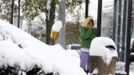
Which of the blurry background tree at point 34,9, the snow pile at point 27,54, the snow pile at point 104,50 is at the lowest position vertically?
the blurry background tree at point 34,9

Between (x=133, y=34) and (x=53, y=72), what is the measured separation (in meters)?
10.8

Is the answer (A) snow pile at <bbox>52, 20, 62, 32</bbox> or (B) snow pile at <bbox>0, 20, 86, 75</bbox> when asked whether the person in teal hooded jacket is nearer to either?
(A) snow pile at <bbox>52, 20, 62, 32</bbox>

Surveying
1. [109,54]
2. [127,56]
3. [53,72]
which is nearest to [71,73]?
[53,72]

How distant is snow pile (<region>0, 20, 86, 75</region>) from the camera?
342 cm

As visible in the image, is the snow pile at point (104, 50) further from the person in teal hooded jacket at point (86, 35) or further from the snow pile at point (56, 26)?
the person in teal hooded jacket at point (86, 35)

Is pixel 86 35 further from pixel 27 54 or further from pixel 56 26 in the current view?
pixel 27 54

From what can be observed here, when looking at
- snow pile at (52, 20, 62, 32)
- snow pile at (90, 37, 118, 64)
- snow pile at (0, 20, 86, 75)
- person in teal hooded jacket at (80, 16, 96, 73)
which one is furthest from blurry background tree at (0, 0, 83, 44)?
snow pile at (0, 20, 86, 75)

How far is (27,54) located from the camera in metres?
3.51

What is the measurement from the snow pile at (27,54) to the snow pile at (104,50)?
2729 millimetres

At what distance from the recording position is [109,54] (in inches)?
262

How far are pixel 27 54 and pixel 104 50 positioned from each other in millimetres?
3332

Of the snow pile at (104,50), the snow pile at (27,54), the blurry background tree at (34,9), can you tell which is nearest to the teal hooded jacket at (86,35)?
the snow pile at (104,50)

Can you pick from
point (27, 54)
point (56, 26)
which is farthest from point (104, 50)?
point (56, 26)

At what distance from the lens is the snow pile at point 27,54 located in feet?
11.2
